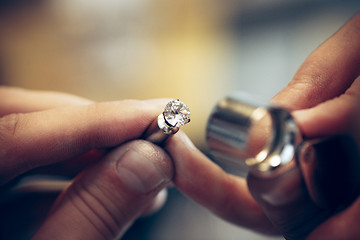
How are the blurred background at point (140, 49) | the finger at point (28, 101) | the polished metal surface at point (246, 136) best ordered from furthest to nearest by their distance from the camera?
the blurred background at point (140, 49)
the finger at point (28, 101)
the polished metal surface at point (246, 136)

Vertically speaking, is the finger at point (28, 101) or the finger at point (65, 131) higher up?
the finger at point (28, 101)

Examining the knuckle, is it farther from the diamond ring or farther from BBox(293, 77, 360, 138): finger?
BBox(293, 77, 360, 138): finger

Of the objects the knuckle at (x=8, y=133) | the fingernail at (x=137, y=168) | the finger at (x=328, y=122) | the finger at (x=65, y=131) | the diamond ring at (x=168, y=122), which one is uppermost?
the knuckle at (x=8, y=133)

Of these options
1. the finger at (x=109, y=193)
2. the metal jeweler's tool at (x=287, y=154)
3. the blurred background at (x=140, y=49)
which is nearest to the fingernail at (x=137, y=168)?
the finger at (x=109, y=193)

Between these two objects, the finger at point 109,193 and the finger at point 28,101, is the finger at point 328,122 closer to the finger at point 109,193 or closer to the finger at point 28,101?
the finger at point 109,193

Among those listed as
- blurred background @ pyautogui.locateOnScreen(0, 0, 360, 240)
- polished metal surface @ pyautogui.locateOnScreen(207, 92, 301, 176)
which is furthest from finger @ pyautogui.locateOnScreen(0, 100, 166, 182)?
blurred background @ pyautogui.locateOnScreen(0, 0, 360, 240)

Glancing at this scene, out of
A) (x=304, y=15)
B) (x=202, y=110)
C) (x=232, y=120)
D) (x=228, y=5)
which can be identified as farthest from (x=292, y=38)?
(x=232, y=120)
